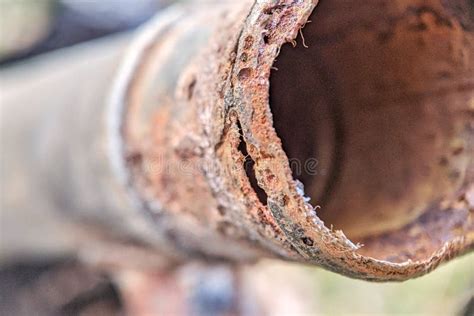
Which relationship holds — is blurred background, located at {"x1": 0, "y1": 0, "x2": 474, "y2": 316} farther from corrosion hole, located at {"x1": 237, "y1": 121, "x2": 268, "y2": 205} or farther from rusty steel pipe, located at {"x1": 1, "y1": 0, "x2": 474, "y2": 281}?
corrosion hole, located at {"x1": 237, "y1": 121, "x2": 268, "y2": 205}

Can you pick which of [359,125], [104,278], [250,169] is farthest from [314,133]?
[104,278]

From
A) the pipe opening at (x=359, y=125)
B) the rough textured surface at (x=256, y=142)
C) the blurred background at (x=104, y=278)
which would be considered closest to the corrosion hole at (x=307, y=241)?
the rough textured surface at (x=256, y=142)

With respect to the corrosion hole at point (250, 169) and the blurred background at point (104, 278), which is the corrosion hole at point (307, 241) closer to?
the corrosion hole at point (250, 169)

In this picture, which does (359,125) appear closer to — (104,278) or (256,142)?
(256,142)

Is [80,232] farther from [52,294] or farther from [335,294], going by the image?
[335,294]

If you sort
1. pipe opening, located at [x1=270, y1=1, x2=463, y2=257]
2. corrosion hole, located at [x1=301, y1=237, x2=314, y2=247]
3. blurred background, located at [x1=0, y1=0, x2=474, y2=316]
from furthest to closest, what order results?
blurred background, located at [x1=0, y1=0, x2=474, y2=316] → pipe opening, located at [x1=270, y1=1, x2=463, y2=257] → corrosion hole, located at [x1=301, y1=237, x2=314, y2=247]

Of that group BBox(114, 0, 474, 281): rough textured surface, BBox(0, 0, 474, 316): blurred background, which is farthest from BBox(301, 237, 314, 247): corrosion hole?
BBox(0, 0, 474, 316): blurred background
